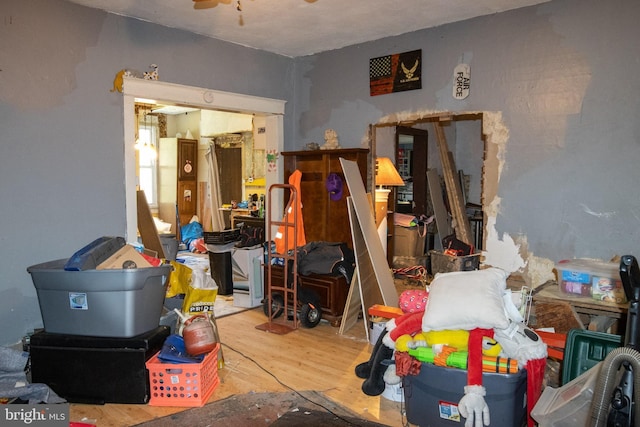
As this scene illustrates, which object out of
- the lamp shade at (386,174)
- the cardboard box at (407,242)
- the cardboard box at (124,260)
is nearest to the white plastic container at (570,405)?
the cardboard box at (124,260)

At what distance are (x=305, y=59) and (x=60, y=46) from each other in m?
2.67

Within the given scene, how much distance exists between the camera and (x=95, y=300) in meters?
2.95

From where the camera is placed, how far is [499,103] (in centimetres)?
409

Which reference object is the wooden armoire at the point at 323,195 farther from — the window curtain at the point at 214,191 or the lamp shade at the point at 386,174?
the window curtain at the point at 214,191

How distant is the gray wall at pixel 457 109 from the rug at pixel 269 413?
190cm

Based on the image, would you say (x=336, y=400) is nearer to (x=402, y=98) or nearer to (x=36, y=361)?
(x=36, y=361)

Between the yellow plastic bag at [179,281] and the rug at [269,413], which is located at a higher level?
the yellow plastic bag at [179,281]

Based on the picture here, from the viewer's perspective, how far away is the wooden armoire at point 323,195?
5.02 meters

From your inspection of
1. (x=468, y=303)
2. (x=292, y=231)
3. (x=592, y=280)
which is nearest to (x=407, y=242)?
(x=292, y=231)

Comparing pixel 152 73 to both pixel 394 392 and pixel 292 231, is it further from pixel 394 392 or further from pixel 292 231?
pixel 394 392

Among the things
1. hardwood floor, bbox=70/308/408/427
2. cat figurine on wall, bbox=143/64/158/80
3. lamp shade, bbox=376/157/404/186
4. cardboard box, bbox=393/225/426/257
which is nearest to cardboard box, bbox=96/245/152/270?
hardwood floor, bbox=70/308/408/427

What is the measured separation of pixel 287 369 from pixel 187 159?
729cm

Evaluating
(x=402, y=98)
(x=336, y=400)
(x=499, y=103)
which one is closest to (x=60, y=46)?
(x=402, y=98)

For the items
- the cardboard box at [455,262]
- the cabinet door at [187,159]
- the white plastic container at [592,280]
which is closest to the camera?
the white plastic container at [592,280]
